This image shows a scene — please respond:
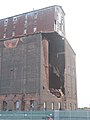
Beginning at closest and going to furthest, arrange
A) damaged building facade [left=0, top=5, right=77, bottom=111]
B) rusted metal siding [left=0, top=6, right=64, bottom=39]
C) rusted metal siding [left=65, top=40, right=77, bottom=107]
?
1. damaged building facade [left=0, top=5, right=77, bottom=111]
2. rusted metal siding [left=0, top=6, right=64, bottom=39]
3. rusted metal siding [left=65, top=40, right=77, bottom=107]

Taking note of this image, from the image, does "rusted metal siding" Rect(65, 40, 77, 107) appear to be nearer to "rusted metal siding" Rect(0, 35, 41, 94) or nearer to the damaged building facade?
the damaged building facade

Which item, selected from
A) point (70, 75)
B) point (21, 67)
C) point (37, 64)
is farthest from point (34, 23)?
point (70, 75)

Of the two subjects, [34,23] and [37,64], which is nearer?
[37,64]

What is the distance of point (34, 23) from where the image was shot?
4503cm

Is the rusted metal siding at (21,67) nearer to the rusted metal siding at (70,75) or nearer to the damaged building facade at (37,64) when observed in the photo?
the damaged building facade at (37,64)

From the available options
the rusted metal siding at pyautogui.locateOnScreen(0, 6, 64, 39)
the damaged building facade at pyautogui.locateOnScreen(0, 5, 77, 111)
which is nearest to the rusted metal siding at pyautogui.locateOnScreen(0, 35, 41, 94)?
the damaged building facade at pyautogui.locateOnScreen(0, 5, 77, 111)

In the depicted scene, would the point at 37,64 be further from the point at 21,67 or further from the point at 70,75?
the point at 70,75

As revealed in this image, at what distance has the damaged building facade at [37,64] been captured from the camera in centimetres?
3891

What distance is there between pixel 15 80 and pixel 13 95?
2.45 metres

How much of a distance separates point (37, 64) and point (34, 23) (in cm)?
949

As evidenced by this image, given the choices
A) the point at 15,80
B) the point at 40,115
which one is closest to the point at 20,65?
the point at 15,80

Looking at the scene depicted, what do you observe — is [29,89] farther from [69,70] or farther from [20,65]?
[69,70]

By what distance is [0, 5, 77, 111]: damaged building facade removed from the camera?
128 feet

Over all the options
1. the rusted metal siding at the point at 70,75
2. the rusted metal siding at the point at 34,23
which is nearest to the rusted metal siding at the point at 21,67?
the rusted metal siding at the point at 34,23
